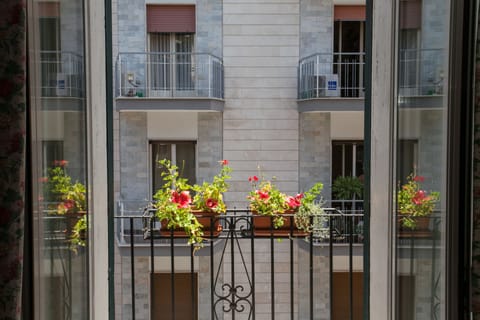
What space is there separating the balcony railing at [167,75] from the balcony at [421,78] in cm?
547

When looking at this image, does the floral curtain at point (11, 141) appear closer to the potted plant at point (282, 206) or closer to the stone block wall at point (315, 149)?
the potted plant at point (282, 206)

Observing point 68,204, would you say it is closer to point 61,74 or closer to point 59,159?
point 59,159

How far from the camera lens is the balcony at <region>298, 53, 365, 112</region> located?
672 cm

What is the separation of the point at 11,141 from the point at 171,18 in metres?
6.28

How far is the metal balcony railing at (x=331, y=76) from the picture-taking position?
6.86m

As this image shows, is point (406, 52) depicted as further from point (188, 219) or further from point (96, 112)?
point (188, 219)

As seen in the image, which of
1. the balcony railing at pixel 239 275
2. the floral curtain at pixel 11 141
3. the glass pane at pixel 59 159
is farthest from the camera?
the balcony railing at pixel 239 275

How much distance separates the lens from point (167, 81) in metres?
6.95

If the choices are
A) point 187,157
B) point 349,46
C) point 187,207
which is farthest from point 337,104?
point 187,207

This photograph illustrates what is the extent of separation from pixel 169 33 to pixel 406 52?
5.77 m

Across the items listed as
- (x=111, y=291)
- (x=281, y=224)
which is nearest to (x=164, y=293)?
(x=281, y=224)

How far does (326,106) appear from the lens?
6.75 meters

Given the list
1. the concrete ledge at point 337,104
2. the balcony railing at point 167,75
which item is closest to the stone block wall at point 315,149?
the concrete ledge at point 337,104

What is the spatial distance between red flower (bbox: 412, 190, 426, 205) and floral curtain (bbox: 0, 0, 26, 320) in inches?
36.4
